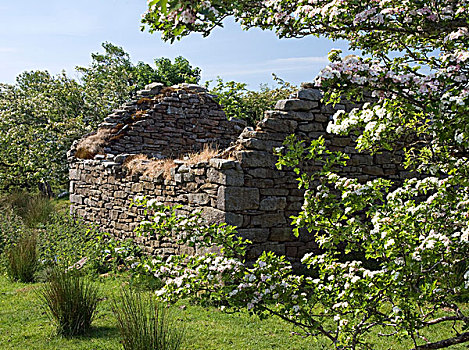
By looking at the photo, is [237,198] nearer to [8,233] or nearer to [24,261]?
[24,261]

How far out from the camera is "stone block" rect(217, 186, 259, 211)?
21.7 feet

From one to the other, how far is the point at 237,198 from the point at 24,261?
433cm

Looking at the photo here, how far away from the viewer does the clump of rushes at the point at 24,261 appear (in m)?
8.32

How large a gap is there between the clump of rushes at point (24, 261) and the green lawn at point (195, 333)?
1704mm

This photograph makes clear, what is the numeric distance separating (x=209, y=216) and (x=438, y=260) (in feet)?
14.0

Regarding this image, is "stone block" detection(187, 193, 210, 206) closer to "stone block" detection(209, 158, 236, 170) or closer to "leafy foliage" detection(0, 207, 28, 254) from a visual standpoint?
"stone block" detection(209, 158, 236, 170)

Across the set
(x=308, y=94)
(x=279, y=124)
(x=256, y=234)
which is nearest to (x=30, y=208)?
(x=256, y=234)

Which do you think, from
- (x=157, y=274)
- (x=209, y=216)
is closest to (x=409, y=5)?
(x=157, y=274)

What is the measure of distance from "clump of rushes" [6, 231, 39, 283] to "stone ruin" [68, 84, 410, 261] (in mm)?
1793

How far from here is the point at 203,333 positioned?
5.28m

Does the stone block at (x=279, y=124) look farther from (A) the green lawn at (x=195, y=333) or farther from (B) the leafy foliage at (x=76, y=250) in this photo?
(B) the leafy foliage at (x=76, y=250)

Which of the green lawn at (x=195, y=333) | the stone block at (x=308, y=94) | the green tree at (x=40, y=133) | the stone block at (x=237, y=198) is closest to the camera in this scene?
the green lawn at (x=195, y=333)

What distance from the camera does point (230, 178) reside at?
6.62m

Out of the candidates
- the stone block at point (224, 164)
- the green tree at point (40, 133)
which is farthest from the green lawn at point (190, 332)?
the green tree at point (40, 133)
